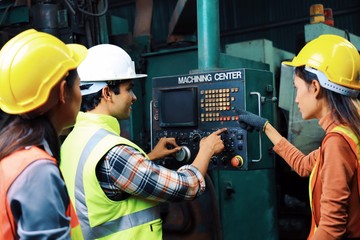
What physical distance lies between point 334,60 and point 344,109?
0.15 m

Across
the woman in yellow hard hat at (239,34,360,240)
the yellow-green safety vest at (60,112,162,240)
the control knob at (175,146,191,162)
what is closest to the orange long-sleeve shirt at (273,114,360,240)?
the woman in yellow hard hat at (239,34,360,240)

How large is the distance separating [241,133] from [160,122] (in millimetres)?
345

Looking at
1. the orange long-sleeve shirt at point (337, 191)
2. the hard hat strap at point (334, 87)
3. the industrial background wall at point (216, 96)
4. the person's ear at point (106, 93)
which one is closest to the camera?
the orange long-sleeve shirt at point (337, 191)

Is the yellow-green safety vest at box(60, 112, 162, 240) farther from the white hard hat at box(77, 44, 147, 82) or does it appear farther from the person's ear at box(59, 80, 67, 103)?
the person's ear at box(59, 80, 67, 103)

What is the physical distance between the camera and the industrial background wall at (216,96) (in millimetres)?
1731

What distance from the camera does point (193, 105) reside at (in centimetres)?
174

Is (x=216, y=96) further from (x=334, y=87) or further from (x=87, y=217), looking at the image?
(x=87, y=217)

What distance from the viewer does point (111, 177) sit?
1253 millimetres

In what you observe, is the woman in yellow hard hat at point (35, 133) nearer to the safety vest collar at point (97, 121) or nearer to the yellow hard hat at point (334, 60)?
the safety vest collar at point (97, 121)

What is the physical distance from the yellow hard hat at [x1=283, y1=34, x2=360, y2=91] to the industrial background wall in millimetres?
302

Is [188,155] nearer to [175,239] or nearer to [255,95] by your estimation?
[255,95]

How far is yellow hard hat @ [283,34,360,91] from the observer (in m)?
1.33

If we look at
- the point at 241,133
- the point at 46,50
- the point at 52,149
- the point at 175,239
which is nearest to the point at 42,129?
the point at 52,149

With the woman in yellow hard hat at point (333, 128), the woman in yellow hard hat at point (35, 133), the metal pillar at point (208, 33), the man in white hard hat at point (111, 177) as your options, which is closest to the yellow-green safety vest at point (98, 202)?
the man in white hard hat at point (111, 177)
